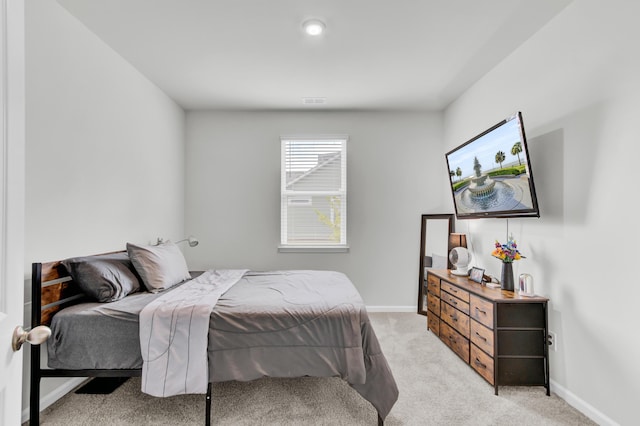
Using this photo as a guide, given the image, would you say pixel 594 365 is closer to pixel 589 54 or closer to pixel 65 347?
pixel 589 54

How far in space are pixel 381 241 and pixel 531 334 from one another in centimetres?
212

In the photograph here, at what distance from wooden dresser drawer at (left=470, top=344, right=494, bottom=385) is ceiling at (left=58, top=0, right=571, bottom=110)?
244 cm

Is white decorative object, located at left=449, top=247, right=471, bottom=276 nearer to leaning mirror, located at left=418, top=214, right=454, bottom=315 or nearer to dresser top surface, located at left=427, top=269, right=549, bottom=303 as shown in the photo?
dresser top surface, located at left=427, top=269, right=549, bottom=303

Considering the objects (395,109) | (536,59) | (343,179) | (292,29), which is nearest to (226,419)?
(292,29)

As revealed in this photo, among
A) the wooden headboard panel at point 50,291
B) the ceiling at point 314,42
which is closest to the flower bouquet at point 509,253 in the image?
the ceiling at point 314,42

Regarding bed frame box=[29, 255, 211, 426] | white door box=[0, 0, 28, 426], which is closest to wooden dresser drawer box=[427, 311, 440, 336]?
bed frame box=[29, 255, 211, 426]

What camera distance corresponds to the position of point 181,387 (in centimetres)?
190

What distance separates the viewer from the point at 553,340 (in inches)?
93.0

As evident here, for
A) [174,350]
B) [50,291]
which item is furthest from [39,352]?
[174,350]

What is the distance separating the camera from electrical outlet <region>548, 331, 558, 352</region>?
7.68ft

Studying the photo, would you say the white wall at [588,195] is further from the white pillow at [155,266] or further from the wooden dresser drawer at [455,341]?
the white pillow at [155,266]

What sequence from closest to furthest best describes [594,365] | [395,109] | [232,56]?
[594,365], [232,56], [395,109]

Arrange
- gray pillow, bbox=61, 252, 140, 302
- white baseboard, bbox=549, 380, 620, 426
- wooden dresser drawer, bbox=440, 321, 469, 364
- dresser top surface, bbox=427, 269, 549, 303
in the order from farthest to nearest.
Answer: wooden dresser drawer, bbox=440, 321, 469, 364, dresser top surface, bbox=427, 269, 549, 303, gray pillow, bbox=61, 252, 140, 302, white baseboard, bbox=549, 380, 620, 426

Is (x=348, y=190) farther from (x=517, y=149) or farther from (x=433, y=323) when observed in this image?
(x=517, y=149)
